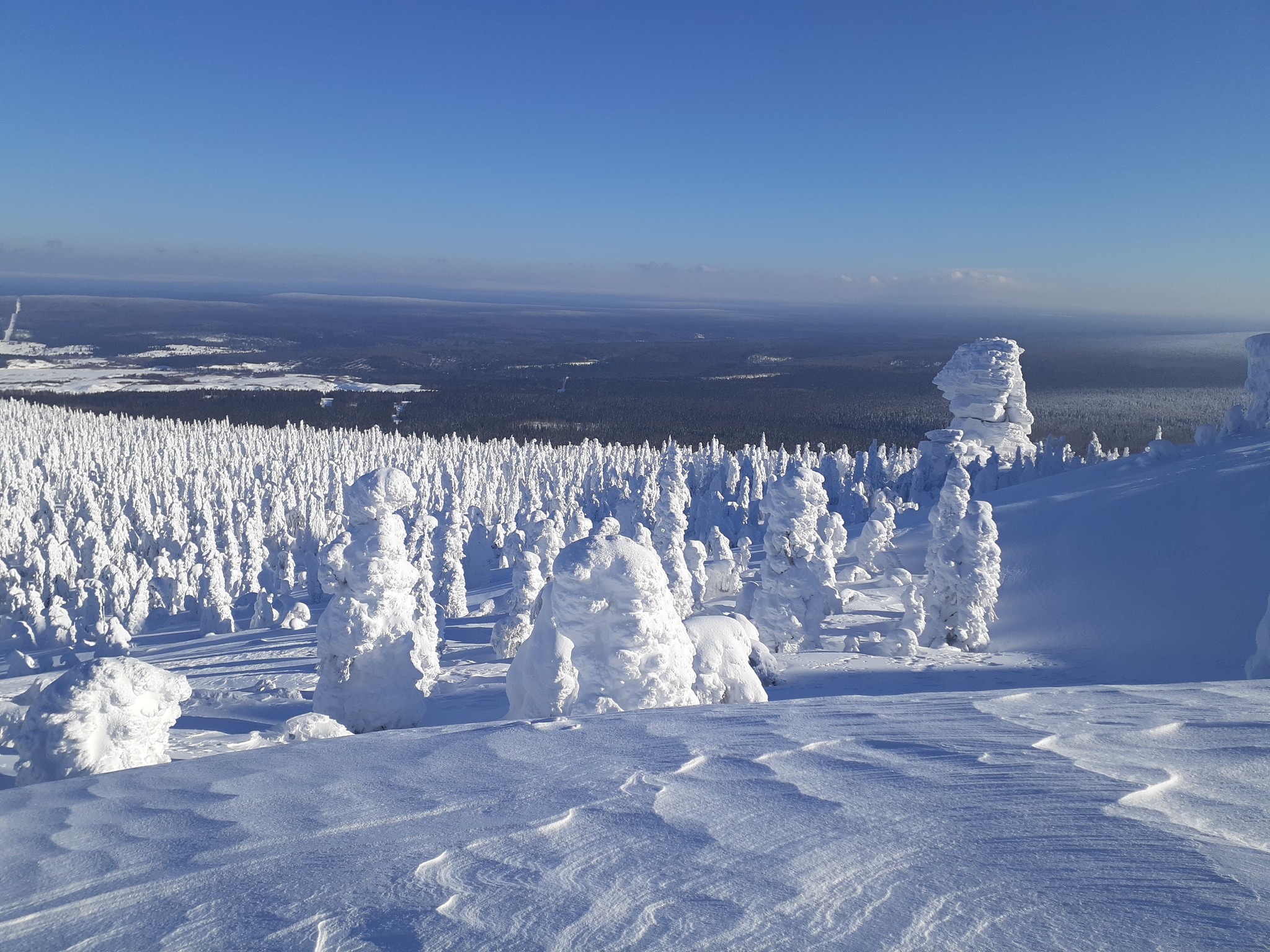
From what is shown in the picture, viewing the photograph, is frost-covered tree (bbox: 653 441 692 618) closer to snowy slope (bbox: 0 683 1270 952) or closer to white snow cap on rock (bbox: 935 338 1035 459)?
snowy slope (bbox: 0 683 1270 952)

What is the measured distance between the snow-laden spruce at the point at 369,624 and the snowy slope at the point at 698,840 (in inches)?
386

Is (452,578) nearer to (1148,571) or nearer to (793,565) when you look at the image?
(793,565)

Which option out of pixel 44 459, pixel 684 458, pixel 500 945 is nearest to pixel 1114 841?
pixel 500 945

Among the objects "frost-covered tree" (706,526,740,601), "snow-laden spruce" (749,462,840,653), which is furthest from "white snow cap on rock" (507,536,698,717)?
"frost-covered tree" (706,526,740,601)

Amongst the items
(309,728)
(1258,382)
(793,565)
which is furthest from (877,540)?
(309,728)

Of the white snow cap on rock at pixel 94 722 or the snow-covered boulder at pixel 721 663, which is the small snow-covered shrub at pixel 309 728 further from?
the snow-covered boulder at pixel 721 663

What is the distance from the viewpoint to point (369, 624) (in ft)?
47.8

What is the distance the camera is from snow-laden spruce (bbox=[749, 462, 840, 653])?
22.3m

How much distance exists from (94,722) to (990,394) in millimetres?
55036

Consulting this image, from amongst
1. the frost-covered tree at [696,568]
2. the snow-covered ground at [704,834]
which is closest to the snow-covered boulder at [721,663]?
the snow-covered ground at [704,834]

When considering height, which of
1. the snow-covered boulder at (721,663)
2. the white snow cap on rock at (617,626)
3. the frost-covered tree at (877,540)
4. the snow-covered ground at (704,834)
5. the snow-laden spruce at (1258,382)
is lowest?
the frost-covered tree at (877,540)

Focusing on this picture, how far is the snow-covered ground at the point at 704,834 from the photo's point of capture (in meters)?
2.64

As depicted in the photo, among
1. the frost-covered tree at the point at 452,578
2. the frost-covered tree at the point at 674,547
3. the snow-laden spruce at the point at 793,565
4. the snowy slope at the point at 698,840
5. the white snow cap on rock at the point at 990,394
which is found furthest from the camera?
the white snow cap on rock at the point at 990,394

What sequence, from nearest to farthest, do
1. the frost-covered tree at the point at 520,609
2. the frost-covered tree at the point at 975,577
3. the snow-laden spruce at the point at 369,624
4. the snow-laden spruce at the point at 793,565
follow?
the snow-laden spruce at the point at 369,624 → the frost-covered tree at the point at 975,577 → the snow-laden spruce at the point at 793,565 → the frost-covered tree at the point at 520,609
